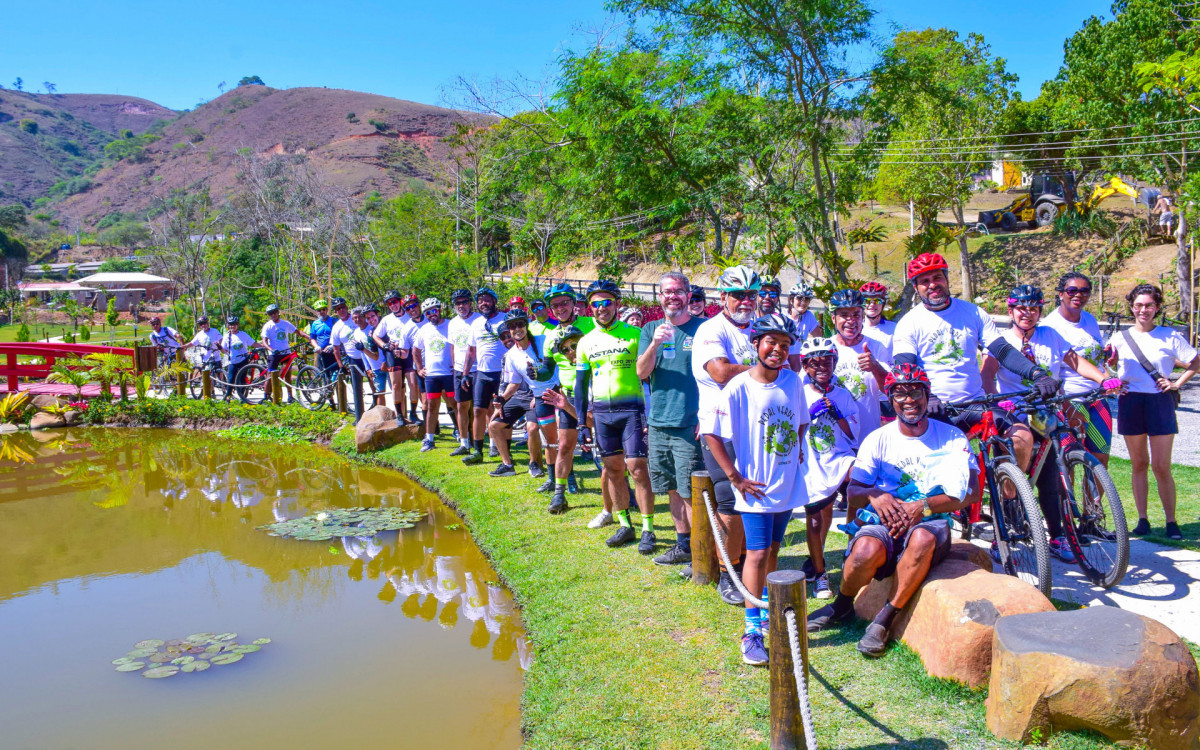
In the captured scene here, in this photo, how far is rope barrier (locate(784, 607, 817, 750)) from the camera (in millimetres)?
3258

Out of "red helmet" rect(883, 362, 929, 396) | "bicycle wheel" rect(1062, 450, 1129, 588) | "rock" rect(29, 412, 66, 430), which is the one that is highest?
"red helmet" rect(883, 362, 929, 396)

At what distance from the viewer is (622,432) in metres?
6.54

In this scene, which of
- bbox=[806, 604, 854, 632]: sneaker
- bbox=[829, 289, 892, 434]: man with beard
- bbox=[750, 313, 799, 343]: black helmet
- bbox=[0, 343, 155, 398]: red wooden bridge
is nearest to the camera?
bbox=[750, 313, 799, 343]: black helmet

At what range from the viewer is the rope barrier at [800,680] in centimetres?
326

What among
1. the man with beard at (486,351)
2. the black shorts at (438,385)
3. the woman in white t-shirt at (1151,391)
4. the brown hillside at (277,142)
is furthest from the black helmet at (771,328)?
the brown hillside at (277,142)

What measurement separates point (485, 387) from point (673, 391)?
4172 mm

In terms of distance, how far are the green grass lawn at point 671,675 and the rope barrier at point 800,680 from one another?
20.5 inches

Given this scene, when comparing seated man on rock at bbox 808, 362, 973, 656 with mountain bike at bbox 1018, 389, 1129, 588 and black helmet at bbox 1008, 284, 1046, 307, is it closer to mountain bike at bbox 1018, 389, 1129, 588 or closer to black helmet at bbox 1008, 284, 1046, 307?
mountain bike at bbox 1018, 389, 1129, 588

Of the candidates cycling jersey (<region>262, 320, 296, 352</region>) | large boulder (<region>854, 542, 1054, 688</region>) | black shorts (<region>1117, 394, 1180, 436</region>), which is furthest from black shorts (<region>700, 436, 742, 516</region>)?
cycling jersey (<region>262, 320, 296, 352</region>)

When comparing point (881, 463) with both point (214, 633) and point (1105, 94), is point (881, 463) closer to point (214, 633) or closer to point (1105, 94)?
point (214, 633)

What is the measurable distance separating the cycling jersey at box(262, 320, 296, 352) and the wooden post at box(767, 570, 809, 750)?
39.3 feet

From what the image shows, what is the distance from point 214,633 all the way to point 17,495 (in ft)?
20.3

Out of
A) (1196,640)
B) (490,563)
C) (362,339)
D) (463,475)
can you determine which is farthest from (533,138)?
(1196,640)

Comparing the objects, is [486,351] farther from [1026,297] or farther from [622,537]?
[1026,297]
